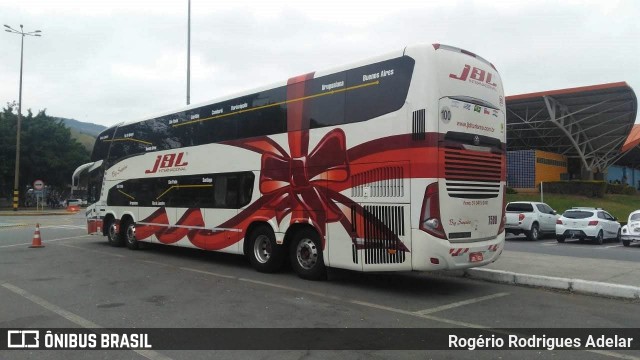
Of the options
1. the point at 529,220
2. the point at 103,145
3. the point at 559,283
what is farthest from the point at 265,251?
the point at 529,220

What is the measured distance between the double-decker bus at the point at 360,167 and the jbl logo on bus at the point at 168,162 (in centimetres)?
60

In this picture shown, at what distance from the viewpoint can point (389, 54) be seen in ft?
27.3

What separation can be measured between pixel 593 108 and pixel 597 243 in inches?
968

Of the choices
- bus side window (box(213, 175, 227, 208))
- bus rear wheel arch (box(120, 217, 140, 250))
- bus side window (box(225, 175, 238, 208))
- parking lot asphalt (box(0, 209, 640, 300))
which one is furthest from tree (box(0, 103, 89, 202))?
parking lot asphalt (box(0, 209, 640, 300))

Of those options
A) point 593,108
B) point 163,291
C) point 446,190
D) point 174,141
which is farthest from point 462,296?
point 593,108

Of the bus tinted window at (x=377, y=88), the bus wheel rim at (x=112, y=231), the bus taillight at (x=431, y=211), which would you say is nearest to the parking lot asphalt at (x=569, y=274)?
the bus taillight at (x=431, y=211)

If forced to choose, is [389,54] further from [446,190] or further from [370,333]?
[370,333]

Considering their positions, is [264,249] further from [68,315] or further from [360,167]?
[68,315]

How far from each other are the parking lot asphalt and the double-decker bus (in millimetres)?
1113

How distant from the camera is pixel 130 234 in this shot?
15078 millimetres

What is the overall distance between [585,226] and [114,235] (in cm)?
1808

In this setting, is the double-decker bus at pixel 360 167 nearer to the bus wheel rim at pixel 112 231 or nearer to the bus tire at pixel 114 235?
the bus tire at pixel 114 235

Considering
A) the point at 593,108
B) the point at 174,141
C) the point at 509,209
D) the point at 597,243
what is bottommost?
the point at 597,243

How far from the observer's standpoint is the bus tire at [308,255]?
30.5 ft
